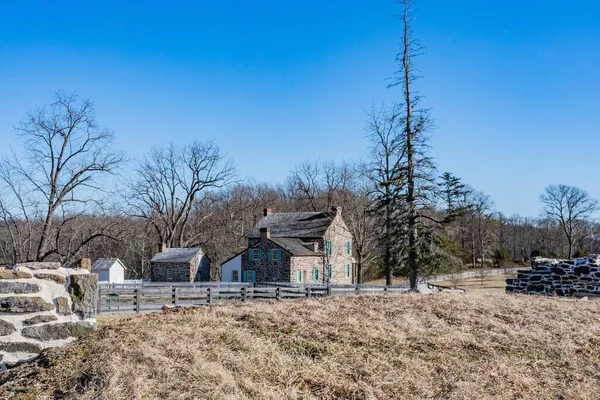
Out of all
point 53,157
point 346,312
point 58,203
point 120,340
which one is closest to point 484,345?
point 346,312

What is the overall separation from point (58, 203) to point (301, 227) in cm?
2281

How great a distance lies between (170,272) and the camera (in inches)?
1667

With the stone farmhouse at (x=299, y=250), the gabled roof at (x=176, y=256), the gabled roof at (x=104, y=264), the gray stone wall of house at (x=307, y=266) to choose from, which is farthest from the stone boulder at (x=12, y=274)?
the gabled roof at (x=104, y=264)

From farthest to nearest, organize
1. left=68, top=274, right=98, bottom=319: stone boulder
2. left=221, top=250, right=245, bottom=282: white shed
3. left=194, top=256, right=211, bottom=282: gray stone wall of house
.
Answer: left=194, top=256, right=211, bottom=282: gray stone wall of house
left=221, top=250, right=245, bottom=282: white shed
left=68, top=274, right=98, bottom=319: stone boulder

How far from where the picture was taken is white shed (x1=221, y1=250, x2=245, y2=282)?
1667 inches

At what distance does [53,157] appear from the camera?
27016mm

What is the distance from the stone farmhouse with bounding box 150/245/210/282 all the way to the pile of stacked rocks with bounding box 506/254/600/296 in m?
28.1

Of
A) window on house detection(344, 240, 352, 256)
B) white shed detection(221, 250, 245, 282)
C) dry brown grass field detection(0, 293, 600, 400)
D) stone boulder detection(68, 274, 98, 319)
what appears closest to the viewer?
dry brown grass field detection(0, 293, 600, 400)

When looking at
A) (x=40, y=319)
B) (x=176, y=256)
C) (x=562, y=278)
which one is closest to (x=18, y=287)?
(x=40, y=319)

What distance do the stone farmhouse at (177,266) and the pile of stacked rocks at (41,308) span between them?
36551mm

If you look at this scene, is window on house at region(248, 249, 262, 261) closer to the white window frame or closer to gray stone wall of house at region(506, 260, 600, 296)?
the white window frame

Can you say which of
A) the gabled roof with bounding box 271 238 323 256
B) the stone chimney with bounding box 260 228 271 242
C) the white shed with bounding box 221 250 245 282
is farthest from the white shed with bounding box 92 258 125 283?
the gabled roof with bounding box 271 238 323 256

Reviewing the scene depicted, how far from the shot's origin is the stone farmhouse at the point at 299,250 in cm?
4012

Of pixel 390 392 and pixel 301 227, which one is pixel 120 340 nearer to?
pixel 390 392
